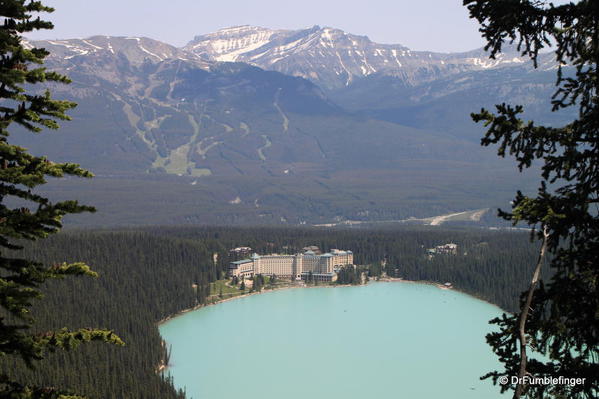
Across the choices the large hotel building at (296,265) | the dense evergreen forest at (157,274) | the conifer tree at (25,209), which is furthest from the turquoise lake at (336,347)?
the conifer tree at (25,209)

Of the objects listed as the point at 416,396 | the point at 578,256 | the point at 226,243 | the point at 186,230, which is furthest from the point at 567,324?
the point at 186,230

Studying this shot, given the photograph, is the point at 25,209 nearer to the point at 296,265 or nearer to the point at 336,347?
the point at 336,347

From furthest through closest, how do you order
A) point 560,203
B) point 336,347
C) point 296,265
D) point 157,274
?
1. point 296,265
2. point 157,274
3. point 336,347
4. point 560,203

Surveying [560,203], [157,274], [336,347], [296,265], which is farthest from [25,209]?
[296,265]

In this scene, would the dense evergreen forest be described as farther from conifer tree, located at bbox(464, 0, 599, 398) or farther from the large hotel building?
conifer tree, located at bbox(464, 0, 599, 398)

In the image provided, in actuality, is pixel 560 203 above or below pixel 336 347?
above

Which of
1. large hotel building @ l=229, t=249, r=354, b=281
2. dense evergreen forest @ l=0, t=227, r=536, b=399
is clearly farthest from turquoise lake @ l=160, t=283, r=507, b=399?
large hotel building @ l=229, t=249, r=354, b=281
